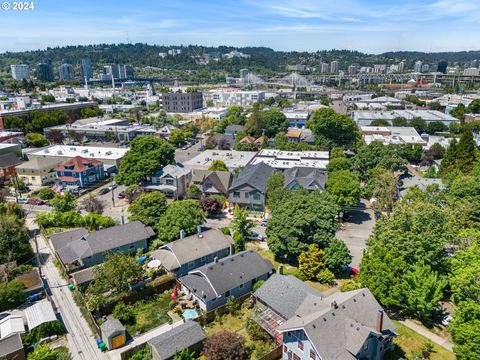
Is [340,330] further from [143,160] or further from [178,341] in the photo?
[143,160]

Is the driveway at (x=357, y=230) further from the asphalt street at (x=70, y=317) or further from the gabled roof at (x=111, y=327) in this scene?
the asphalt street at (x=70, y=317)

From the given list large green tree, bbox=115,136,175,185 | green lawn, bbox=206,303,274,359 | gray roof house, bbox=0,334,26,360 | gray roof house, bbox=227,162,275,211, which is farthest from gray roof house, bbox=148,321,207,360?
large green tree, bbox=115,136,175,185

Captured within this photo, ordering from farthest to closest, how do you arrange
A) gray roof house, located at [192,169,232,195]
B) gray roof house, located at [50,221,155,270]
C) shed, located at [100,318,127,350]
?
gray roof house, located at [192,169,232,195], gray roof house, located at [50,221,155,270], shed, located at [100,318,127,350]

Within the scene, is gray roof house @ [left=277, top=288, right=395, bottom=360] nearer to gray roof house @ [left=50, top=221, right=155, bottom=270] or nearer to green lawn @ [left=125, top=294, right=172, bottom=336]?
green lawn @ [left=125, top=294, right=172, bottom=336]

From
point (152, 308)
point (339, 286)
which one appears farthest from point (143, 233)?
point (339, 286)

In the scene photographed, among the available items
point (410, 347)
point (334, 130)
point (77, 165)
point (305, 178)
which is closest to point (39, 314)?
point (410, 347)

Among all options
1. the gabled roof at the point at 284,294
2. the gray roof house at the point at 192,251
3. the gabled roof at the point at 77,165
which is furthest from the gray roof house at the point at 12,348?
the gabled roof at the point at 77,165
